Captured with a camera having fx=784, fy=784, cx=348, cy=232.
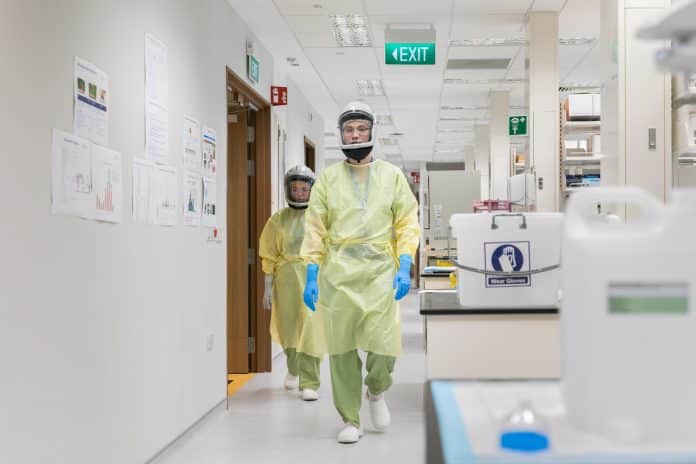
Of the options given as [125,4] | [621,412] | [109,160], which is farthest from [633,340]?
[125,4]

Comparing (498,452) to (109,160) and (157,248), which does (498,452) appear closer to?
(109,160)

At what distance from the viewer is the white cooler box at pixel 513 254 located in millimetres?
2736

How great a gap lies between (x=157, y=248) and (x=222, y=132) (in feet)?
5.36

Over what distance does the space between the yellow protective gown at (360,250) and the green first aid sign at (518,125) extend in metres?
7.30

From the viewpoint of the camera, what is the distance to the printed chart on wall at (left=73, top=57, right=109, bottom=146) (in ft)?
9.37

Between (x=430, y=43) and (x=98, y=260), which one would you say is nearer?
(x=98, y=260)

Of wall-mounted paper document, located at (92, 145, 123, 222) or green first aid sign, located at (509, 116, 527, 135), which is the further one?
green first aid sign, located at (509, 116, 527, 135)

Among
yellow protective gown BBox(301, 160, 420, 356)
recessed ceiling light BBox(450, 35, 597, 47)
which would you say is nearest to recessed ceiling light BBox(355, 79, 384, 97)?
recessed ceiling light BBox(450, 35, 597, 47)

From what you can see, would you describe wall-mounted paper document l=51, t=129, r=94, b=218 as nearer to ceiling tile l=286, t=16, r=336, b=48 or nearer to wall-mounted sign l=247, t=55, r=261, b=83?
wall-mounted sign l=247, t=55, r=261, b=83

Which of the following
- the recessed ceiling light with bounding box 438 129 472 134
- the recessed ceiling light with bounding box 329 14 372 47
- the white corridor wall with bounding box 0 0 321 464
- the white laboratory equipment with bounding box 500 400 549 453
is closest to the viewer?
the white laboratory equipment with bounding box 500 400 549 453

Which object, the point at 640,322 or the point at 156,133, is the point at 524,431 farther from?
the point at 156,133

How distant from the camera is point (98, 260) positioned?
303 centimetres

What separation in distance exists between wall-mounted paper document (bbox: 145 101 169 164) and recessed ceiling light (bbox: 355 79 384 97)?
5042 millimetres

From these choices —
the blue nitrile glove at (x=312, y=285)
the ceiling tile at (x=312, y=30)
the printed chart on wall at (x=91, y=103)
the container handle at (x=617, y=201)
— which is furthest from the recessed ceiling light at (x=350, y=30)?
the container handle at (x=617, y=201)
